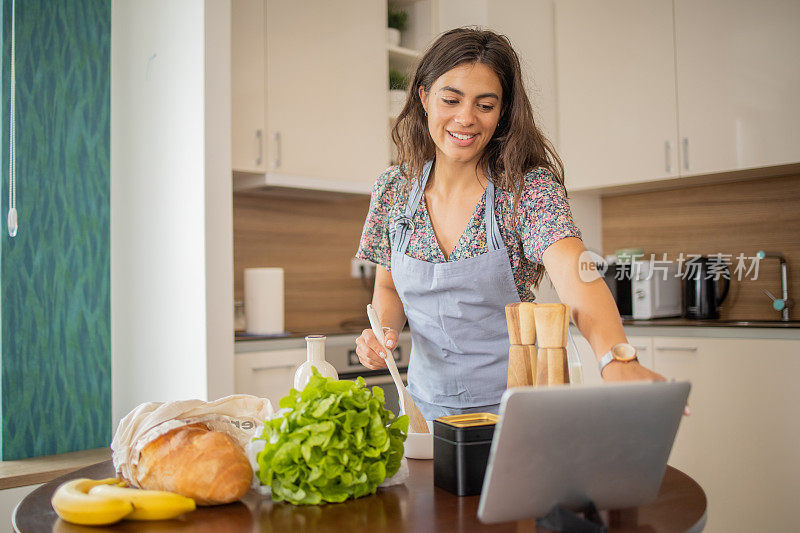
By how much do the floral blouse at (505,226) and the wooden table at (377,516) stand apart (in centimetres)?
59

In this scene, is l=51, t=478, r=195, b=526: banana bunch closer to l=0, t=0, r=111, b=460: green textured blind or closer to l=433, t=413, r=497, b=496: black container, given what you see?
l=433, t=413, r=497, b=496: black container

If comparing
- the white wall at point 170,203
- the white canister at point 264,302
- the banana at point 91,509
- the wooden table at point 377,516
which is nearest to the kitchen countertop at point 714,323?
the white canister at point 264,302

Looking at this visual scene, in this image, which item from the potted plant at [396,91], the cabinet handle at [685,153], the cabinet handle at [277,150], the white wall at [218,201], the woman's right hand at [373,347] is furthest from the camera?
the potted plant at [396,91]

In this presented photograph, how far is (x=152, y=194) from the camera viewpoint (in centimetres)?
286

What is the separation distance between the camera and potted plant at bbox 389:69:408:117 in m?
3.63

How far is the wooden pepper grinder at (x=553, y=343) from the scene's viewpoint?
94 cm

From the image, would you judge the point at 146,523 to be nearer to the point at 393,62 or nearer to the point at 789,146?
the point at 789,146

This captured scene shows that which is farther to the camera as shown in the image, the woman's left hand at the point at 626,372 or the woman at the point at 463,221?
the woman at the point at 463,221

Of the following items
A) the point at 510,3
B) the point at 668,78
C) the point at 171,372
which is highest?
the point at 510,3

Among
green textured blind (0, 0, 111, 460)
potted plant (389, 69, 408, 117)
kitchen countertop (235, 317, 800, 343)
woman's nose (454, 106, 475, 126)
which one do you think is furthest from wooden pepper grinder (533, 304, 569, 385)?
potted plant (389, 69, 408, 117)

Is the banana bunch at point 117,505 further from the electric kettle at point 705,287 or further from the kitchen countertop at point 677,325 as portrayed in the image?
the electric kettle at point 705,287

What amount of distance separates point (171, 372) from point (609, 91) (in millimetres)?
2437

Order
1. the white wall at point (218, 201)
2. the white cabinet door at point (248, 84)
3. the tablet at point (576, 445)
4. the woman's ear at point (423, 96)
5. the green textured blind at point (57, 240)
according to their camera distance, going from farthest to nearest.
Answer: the white cabinet door at point (248, 84) < the green textured blind at point (57, 240) < the white wall at point (218, 201) < the woman's ear at point (423, 96) < the tablet at point (576, 445)

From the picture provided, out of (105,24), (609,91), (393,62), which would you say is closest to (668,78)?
(609,91)
